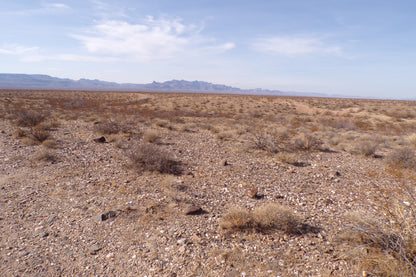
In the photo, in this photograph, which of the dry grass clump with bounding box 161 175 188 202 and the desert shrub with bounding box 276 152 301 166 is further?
the desert shrub with bounding box 276 152 301 166

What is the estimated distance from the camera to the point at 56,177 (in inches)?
264

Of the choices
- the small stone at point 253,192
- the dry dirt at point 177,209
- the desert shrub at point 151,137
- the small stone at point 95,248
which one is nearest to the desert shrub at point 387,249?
the dry dirt at point 177,209

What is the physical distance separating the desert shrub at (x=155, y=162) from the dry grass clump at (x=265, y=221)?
3.35 m

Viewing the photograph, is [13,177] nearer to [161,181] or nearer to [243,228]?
[161,181]

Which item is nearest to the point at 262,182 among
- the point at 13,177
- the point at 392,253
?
the point at 392,253

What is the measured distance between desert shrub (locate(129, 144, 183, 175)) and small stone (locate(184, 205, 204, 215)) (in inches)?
95.9

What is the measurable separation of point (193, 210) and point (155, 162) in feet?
9.98

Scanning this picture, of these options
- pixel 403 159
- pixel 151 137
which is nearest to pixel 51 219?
pixel 151 137

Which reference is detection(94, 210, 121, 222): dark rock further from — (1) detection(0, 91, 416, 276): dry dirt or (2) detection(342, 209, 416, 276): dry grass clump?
(2) detection(342, 209, 416, 276): dry grass clump

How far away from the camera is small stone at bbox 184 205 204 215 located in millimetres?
4930

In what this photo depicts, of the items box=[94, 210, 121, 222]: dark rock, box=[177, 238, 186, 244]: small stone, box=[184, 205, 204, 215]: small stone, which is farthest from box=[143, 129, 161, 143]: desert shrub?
box=[177, 238, 186, 244]: small stone

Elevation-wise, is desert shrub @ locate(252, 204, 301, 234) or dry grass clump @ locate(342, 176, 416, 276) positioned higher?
dry grass clump @ locate(342, 176, 416, 276)

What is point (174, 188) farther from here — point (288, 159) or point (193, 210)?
point (288, 159)

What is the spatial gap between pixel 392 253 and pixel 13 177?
8962mm
